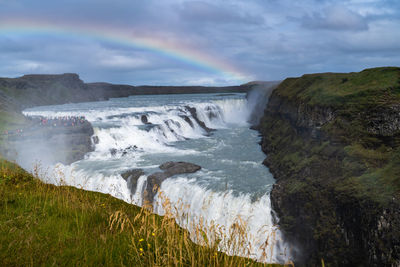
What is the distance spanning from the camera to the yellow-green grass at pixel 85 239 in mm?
2969

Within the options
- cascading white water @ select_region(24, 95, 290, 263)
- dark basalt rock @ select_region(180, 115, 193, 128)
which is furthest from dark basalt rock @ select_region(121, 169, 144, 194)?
dark basalt rock @ select_region(180, 115, 193, 128)

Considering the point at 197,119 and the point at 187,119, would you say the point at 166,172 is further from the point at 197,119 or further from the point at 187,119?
the point at 197,119

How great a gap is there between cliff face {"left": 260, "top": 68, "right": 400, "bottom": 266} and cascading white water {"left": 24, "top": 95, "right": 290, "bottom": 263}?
57.5 inches

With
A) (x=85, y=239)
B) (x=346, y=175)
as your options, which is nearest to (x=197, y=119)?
(x=346, y=175)

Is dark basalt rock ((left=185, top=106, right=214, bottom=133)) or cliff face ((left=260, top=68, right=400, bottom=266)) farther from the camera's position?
dark basalt rock ((left=185, top=106, right=214, bottom=133))

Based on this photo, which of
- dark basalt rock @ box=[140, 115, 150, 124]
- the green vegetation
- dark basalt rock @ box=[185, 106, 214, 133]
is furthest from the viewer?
dark basalt rock @ box=[185, 106, 214, 133]

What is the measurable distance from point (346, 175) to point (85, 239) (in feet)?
44.2

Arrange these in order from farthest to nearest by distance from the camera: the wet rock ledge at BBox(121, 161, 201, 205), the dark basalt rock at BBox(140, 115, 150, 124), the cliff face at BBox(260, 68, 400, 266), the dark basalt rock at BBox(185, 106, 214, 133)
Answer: the dark basalt rock at BBox(185, 106, 214, 133) < the dark basalt rock at BBox(140, 115, 150, 124) < the wet rock ledge at BBox(121, 161, 201, 205) < the cliff face at BBox(260, 68, 400, 266)

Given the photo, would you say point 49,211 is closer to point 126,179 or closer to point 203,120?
point 126,179

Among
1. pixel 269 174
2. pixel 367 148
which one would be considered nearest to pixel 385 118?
pixel 367 148

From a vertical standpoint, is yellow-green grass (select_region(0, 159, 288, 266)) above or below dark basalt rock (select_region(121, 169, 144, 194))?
above

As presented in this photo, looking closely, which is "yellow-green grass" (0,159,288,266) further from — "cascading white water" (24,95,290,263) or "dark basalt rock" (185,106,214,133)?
"dark basalt rock" (185,106,214,133)

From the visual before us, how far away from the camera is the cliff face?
10508 mm

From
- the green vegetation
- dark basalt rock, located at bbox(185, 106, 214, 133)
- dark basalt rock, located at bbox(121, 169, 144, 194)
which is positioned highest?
the green vegetation
